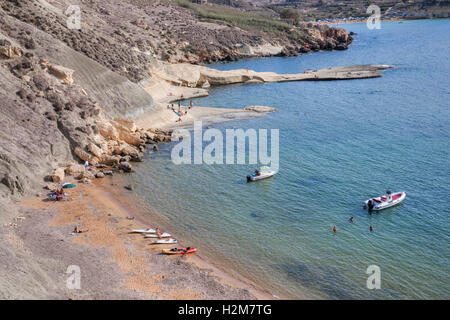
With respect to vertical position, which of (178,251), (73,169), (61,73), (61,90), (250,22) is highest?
(250,22)

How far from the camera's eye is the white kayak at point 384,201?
37.3 meters

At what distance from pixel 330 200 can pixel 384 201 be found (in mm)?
4319

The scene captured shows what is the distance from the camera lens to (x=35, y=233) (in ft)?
104

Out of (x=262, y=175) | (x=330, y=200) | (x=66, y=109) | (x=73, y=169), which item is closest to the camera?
(x=330, y=200)

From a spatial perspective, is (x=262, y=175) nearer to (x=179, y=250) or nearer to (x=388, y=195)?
(x=388, y=195)

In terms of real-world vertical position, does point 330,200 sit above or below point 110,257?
above

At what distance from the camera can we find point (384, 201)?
123 ft

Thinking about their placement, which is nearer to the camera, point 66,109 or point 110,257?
point 110,257

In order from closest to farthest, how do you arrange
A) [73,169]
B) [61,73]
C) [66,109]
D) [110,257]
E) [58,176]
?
[110,257], [58,176], [73,169], [66,109], [61,73]

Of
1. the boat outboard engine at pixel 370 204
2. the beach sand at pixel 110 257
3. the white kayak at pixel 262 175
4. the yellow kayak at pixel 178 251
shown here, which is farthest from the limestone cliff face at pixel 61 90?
the boat outboard engine at pixel 370 204

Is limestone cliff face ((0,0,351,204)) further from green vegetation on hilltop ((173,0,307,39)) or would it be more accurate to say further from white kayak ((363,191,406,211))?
green vegetation on hilltop ((173,0,307,39))

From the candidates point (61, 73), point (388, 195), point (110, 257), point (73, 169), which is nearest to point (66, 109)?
point (61, 73)

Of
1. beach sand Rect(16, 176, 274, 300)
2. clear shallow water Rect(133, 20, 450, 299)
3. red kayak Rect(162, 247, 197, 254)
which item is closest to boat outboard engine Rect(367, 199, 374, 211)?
clear shallow water Rect(133, 20, 450, 299)

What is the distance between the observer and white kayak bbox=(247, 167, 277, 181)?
43.4 metres
